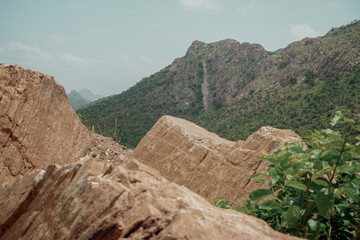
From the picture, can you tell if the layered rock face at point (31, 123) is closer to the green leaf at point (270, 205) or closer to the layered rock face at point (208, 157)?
the layered rock face at point (208, 157)

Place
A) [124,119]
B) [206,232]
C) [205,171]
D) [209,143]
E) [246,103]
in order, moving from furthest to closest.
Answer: [124,119] → [246,103] → [209,143] → [205,171] → [206,232]

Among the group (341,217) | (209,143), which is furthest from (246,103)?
(341,217)

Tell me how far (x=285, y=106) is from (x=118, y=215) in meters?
57.1

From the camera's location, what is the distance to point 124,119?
261ft

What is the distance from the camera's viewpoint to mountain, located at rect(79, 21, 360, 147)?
5038cm

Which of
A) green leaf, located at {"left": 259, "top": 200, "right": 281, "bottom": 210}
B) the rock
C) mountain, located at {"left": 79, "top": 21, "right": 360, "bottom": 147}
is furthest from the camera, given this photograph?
mountain, located at {"left": 79, "top": 21, "right": 360, "bottom": 147}

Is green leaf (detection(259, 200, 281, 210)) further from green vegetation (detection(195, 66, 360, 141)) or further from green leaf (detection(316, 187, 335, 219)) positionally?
green vegetation (detection(195, 66, 360, 141))

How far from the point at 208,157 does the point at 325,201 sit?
6.27 metres

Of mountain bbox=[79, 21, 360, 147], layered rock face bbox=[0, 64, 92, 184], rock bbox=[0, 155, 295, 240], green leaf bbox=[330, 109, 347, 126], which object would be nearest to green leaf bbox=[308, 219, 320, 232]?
rock bbox=[0, 155, 295, 240]

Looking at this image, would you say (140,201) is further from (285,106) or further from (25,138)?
(285,106)

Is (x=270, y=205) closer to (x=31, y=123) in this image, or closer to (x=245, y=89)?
(x=31, y=123)

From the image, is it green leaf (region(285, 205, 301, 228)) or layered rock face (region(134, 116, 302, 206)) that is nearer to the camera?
green leaf (region(285, 205, 301, 228))

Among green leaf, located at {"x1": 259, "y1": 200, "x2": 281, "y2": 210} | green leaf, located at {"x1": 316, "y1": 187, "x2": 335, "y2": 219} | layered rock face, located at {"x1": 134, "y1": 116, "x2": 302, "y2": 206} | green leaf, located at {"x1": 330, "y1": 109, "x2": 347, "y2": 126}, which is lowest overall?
layered rock face, located at {"x1": 134, "y1": 116, "x2": 302, "y2": 206}

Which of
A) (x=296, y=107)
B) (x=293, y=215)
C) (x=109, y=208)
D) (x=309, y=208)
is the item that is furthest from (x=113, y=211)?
(x=296, y=107)
